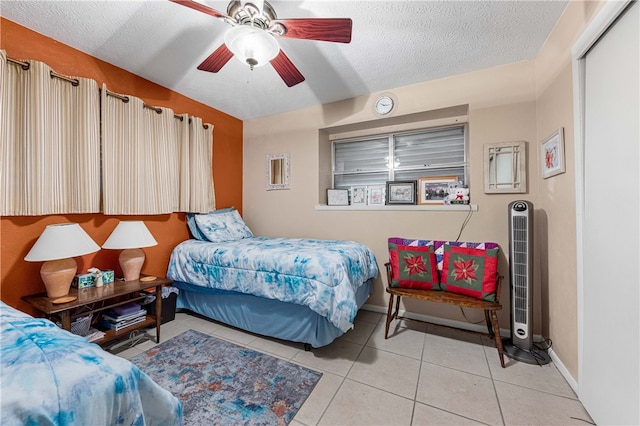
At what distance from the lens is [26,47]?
1.91 m

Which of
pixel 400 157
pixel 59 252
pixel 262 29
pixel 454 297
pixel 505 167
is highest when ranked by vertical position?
pixel 262 29

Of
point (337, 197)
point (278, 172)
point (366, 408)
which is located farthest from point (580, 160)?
point (278, 172)

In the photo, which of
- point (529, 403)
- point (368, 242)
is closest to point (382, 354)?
point (529, 403)

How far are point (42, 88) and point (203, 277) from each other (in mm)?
1973

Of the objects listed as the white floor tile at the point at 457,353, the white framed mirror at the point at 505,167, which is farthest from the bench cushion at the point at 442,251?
the white framed mirror at the point at 505,167

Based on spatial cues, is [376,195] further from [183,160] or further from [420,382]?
[183,160]

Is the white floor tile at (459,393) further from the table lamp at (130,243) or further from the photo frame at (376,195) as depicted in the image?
the table lamp at (130,243)

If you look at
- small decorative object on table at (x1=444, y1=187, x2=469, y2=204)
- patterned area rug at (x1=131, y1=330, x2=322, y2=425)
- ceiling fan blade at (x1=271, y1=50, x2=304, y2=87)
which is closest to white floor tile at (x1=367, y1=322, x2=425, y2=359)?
patterned area rug at (x1=131, y1=330, x2=322, y2=425)

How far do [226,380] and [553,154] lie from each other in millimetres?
2925

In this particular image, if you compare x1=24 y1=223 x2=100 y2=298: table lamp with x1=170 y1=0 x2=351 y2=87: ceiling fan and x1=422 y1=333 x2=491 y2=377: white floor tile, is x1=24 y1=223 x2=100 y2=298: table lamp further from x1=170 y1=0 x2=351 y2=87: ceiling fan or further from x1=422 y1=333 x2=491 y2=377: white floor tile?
x1=422 y1=333 x2=491 y2=377: white floor tile

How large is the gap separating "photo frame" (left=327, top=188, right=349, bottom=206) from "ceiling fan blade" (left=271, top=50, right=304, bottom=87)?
1.58m

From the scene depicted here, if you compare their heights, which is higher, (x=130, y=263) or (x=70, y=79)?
(x=70, y=79)

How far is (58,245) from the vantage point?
1750 mm

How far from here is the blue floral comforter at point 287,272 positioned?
6.31ft
